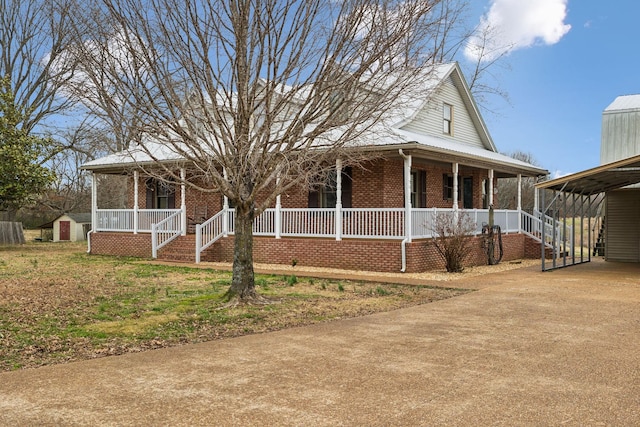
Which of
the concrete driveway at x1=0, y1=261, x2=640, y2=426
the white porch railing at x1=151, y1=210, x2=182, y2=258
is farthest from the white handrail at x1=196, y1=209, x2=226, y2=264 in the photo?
the concrete driveway at x1=0, y1=261, x2=640, y2=426

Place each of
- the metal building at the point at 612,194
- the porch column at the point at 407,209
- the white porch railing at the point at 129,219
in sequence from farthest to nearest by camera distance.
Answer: the white porch railing at the point at 129,219 < the metal building at the point at 612,194 < the porch column at the point at 407,209

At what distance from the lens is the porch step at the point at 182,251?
20453mm

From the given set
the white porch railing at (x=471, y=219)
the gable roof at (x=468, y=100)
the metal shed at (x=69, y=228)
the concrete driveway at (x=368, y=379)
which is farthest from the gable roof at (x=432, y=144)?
the metal shed at (x=69, y=228)

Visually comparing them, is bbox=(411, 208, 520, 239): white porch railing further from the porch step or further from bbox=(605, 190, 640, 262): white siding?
the porch step

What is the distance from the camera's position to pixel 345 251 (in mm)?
17781

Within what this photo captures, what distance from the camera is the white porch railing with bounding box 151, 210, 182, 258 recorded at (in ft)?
71.1

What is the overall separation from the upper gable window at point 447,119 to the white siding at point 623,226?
6.35m

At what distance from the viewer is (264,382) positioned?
5.95 m

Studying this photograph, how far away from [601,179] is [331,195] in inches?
335

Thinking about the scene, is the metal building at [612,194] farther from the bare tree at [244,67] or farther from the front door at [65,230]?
the front door at [65,230]

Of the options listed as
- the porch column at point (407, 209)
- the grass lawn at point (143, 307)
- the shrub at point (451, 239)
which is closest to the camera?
the grass lawn at point (143, 307)

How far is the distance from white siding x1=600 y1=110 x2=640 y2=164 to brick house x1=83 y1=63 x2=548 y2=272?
102 inches

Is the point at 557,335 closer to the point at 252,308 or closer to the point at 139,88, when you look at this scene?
the point at 252,308

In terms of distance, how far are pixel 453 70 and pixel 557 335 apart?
16580 mm
